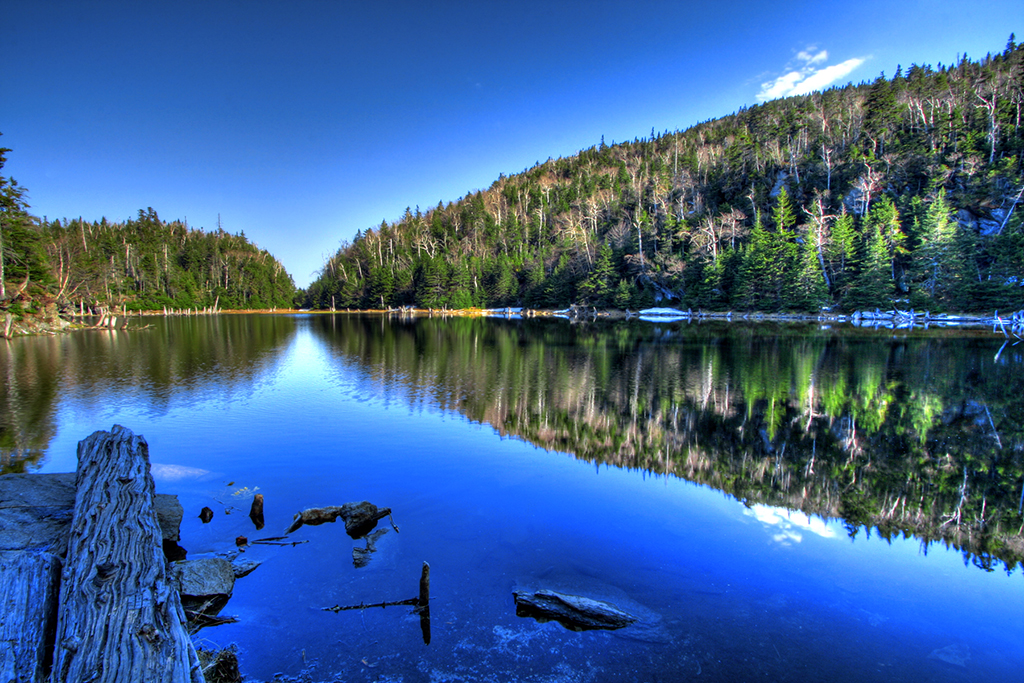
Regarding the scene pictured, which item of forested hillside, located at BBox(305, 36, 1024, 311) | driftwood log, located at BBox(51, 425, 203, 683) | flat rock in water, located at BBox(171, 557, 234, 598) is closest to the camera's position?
driftwood log, located at BBox(51, 425, 203, 683)

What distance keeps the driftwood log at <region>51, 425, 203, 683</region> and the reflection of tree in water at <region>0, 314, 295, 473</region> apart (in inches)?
312

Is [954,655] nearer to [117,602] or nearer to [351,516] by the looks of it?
[351,516]

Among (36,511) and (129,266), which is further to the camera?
(129,266)

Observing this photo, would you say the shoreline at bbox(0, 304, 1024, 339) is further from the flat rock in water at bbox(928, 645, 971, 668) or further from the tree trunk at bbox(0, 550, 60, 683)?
the tree trunk at bbox(0, 550, 60, 683)

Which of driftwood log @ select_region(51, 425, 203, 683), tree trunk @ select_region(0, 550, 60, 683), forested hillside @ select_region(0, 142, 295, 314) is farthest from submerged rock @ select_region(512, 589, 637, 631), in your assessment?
forested hillside @ select_region(0, 142, 295, 314)

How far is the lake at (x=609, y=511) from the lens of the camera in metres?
4.82

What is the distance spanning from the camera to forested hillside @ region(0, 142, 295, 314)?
37812 mm

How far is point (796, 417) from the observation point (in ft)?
44.4

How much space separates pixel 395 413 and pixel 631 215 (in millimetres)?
70567

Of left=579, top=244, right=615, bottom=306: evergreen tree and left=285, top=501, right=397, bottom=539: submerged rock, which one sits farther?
left=579, top=244, right=615, bottom=306: evergreen tree

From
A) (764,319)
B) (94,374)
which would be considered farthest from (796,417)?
(764,319)

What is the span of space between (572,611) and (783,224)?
2565 inches

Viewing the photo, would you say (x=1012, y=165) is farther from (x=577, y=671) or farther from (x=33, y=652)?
(x=33, y=652)

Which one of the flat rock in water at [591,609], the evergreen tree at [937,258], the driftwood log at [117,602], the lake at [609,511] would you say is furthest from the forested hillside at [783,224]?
the driftwood log at [117,602]
